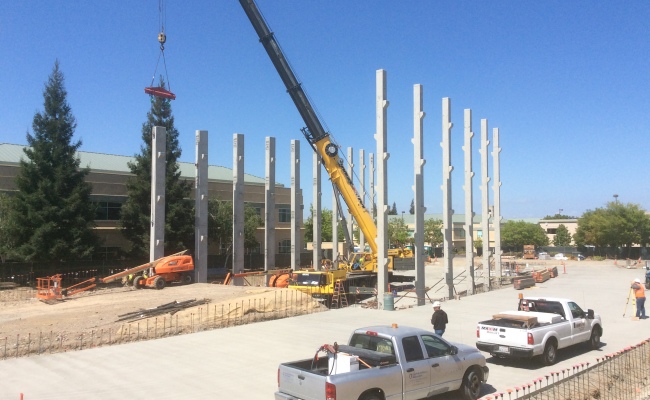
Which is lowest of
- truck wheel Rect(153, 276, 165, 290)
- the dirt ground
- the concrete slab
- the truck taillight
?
the concrete slab

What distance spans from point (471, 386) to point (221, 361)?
22.9 feet

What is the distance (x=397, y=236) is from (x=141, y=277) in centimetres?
5149

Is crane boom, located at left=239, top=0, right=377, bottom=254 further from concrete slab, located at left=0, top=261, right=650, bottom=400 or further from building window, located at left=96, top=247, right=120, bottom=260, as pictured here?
building window, located at left=96, top=247, right=120, bottom=260

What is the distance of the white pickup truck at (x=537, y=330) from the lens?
12.8 metres

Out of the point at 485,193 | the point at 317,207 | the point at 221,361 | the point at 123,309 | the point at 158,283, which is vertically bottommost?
the point at 221,361

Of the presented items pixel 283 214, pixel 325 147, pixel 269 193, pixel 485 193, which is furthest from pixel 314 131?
pixel 283 214

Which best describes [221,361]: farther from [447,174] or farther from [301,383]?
[447,174]

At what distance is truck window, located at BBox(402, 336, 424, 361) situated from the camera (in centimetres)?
952

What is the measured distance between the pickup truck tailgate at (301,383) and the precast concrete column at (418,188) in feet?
58.5

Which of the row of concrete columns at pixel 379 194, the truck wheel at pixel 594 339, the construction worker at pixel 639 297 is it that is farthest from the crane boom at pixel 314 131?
the truck wheel at pixel 594 339

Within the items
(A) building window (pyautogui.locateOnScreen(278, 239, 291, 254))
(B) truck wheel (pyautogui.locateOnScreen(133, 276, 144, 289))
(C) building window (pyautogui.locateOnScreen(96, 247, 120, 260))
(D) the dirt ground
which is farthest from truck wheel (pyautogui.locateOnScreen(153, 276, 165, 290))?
(A) building window (pyautogui.locateOnScreen(278, 239, 291, 254))

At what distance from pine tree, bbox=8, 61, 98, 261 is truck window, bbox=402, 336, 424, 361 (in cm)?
3344

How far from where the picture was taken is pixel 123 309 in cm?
2233

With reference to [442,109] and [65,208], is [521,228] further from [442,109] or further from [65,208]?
[65,208]
